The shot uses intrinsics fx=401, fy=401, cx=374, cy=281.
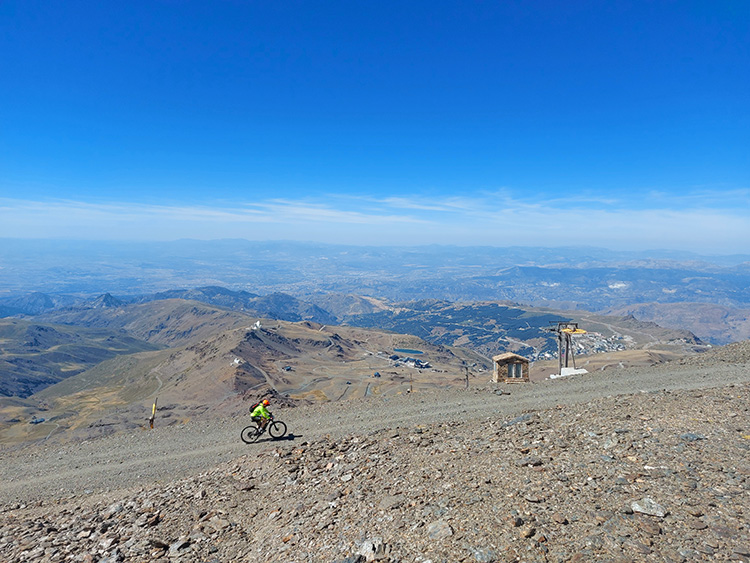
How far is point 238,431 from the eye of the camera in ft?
62.6

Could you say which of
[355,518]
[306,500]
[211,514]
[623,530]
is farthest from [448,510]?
[211,514]

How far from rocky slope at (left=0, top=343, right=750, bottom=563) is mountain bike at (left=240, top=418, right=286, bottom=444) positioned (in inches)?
23.8

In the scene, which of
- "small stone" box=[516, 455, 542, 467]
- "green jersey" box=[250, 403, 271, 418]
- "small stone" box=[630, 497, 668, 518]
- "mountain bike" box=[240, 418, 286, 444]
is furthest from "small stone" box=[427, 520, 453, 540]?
"green jersey" box=[250, 403, 271, 418]

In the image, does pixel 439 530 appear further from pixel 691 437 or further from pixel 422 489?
pixel 691 437

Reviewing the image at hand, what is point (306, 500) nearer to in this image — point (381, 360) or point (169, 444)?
point (169, 444)

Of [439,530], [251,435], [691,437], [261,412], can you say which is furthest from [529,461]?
[251,435]

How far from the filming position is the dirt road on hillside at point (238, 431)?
15.2 meters

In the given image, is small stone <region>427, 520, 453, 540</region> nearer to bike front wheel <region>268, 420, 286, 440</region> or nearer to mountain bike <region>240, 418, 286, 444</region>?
mountain bike <region>240, 418, 286, 444</region>

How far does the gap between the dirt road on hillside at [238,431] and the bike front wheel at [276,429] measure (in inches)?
19.6

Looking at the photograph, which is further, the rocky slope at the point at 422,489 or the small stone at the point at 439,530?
the small stone at the point at 439,530

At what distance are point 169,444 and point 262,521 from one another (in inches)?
398

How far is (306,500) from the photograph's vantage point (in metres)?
11.0

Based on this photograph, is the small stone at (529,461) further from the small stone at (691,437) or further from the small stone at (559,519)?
the small stone at (691,437)

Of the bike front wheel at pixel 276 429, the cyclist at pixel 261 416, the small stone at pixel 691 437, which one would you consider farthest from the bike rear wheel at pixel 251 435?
the small stone at pixel 691 437
